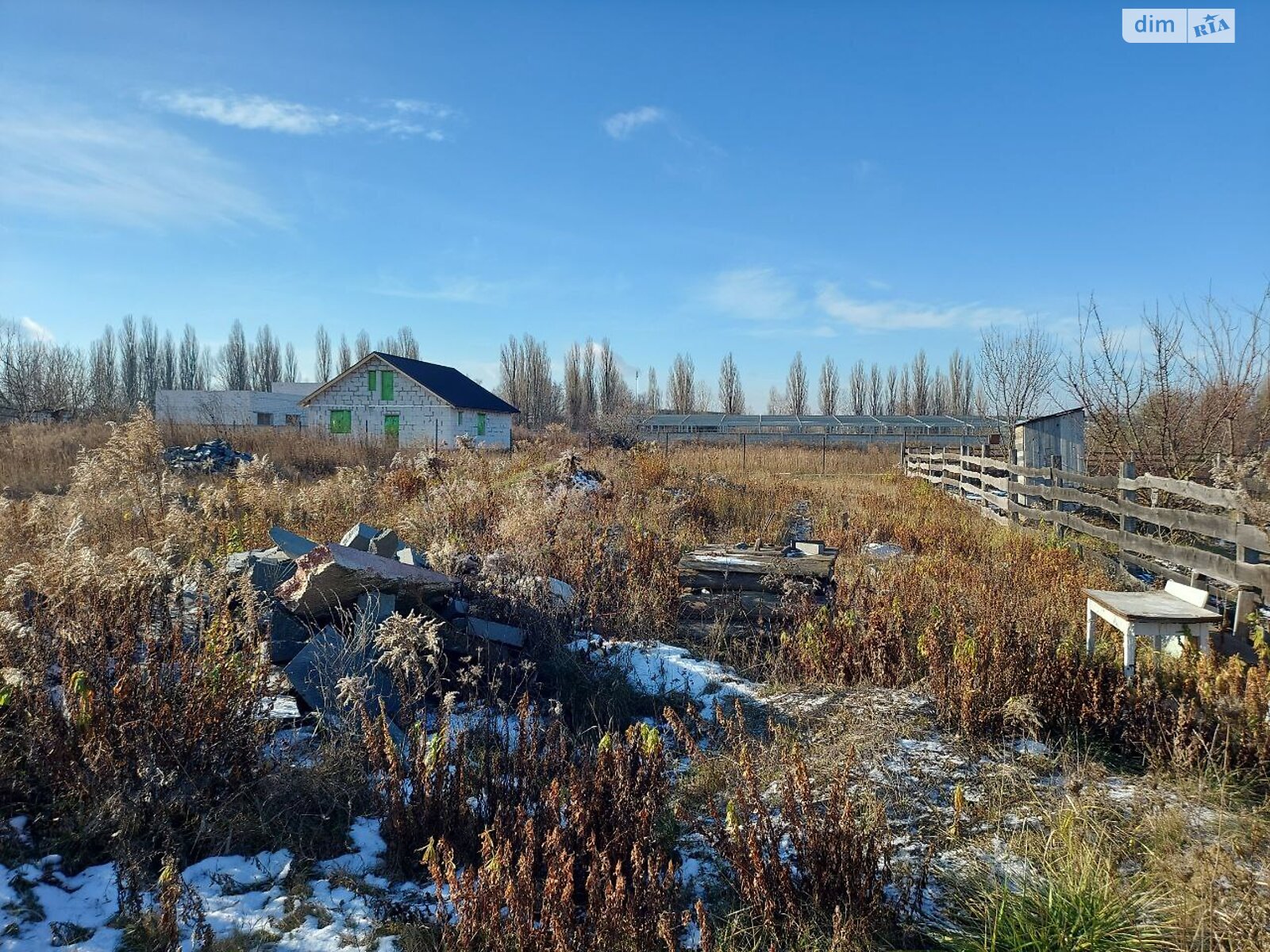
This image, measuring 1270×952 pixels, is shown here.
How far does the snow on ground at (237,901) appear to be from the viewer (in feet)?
7.74

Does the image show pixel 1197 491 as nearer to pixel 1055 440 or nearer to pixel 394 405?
pixel 1055 440

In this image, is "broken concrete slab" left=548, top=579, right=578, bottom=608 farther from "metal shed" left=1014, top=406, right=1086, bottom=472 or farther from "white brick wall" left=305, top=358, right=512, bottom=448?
"white brick wall" left=305, top=358, right=512, bottom=448

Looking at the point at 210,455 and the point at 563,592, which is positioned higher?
the point at 210,455

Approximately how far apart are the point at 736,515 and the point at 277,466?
42.0 ft

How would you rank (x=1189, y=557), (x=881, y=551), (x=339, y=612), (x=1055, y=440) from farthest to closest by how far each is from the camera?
1. (x=1055, y=440)
2. (x=881, y=551)
3. (x=1189, y=557)
4. (x=339, y=612)

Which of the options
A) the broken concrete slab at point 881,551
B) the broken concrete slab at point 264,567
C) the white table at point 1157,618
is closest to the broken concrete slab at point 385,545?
Answer: the broken concrete slab at point 264,567

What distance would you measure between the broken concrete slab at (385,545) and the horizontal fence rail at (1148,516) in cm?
601

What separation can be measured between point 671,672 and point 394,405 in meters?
27.5

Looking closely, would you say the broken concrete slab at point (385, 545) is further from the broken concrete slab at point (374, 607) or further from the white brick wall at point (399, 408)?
the white brick wall at point (399, 408)

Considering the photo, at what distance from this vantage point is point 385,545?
564cm

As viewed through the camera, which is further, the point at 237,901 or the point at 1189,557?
the point at 1189,557

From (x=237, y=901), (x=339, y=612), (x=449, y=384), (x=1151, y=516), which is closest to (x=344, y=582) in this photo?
(x=339, y=612)

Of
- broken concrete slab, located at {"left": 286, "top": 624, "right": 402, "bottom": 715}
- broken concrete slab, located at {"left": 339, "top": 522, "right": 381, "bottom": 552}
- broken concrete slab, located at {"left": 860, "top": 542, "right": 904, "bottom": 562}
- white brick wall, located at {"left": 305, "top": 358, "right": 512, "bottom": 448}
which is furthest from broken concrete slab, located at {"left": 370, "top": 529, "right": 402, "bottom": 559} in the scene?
white brick wall, located at {"left": 305, "top": 358, "right": 512, "bottom": 448}

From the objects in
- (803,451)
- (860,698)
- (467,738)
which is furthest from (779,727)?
(803,451)
